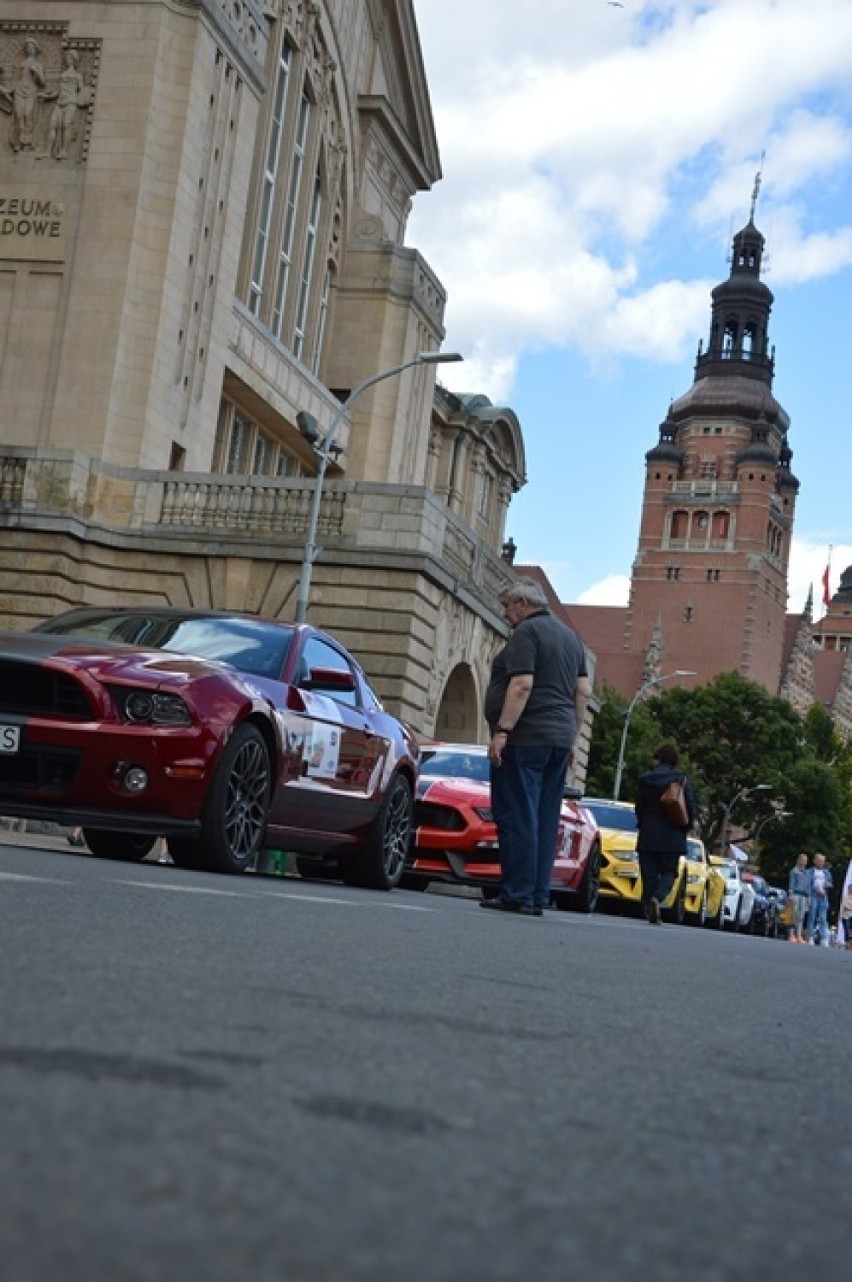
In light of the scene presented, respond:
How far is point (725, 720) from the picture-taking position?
99.3 metres

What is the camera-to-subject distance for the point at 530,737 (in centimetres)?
1371

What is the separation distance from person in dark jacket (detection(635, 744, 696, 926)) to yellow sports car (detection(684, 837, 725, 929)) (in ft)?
34.8

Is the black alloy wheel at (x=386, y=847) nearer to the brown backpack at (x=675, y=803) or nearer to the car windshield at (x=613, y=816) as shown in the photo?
the brown backpack at (x=675, y=803)

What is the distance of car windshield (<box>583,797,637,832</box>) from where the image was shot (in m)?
→ 30.6

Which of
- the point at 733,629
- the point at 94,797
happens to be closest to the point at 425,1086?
the point at 94,797

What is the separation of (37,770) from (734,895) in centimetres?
3130

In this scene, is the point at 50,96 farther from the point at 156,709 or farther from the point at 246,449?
the point at 156,709

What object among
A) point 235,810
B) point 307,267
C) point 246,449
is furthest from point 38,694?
point 307,267

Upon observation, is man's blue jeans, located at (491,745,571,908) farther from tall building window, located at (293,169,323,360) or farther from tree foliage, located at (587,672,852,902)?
tree foliage, located at (587,672,852,902)

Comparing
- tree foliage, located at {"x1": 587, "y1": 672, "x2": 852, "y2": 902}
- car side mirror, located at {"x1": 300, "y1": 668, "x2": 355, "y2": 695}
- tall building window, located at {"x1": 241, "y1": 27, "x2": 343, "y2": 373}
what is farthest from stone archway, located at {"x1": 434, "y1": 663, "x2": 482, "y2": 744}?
tree foliage, located at {"x1": 587, "y1": 672, "x2": 852, "y2": 902}

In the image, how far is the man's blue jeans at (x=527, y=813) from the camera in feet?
44.9

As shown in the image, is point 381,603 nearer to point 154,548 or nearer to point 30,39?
point 154,548

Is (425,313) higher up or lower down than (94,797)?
higher up

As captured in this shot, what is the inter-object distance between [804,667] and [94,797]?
→ 168 m
